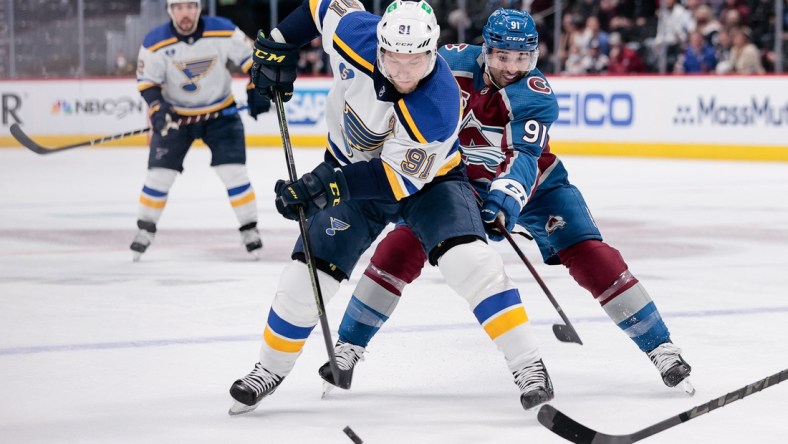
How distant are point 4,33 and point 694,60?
6.87 meters

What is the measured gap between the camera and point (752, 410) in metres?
2.92

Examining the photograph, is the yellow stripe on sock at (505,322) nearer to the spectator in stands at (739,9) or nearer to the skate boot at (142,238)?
the skate boot at (142,238)

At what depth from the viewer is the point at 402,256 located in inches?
126

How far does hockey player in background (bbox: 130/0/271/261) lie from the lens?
19.4 ft

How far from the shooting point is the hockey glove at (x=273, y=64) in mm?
3207

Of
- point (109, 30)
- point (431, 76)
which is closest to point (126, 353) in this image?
point (431, 76)

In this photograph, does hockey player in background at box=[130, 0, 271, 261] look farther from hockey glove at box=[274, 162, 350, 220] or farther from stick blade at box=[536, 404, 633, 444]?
stick blade at box=[536, 404, 633, 444]

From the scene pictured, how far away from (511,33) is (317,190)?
71 centimetres

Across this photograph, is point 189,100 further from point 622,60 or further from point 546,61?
point 546,61

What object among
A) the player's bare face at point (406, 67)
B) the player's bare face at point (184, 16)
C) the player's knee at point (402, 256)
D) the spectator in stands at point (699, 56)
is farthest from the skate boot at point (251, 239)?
the spectator in stands at point (699, 56)

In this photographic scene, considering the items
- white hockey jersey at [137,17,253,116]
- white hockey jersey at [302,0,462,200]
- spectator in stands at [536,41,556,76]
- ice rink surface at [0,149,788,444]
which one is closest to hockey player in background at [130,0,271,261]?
white hockey jersey at [137,17,253,116]

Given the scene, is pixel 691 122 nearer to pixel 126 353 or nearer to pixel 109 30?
pixel 109 30

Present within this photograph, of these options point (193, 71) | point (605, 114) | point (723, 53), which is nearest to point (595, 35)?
point (605, 114)

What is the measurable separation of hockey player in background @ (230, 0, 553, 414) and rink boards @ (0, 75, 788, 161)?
26.4 ft
